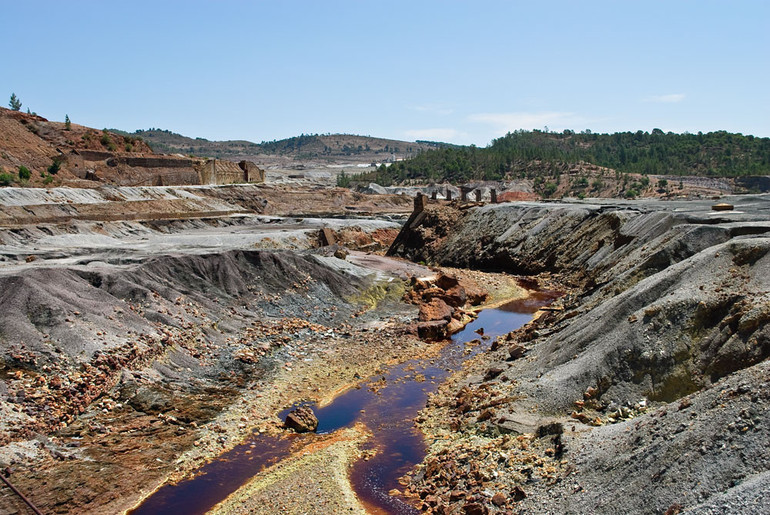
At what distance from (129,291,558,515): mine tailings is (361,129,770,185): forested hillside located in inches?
3474

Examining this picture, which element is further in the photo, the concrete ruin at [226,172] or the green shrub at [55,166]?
the concrete ruin at [226,172]

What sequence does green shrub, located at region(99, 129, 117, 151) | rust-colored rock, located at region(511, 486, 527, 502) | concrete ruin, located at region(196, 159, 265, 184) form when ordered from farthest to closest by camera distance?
green shrub, located at region(99, 129, 117, 151) → concrete ruin, located at region(196, 159, 265, 184) → rust-colored rock, located at region(511, 486, 527, 502)

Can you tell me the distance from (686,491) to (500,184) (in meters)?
92.4

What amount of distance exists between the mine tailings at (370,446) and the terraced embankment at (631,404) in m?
0.66

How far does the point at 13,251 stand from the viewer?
100 feet

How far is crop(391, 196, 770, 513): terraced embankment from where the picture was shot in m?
8.82

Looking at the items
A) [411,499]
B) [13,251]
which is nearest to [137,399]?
[411,499]

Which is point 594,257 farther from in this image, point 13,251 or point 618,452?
point 13,251

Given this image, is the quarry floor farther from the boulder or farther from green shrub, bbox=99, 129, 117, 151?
green shrub, bbox=99, 129, 117, 151

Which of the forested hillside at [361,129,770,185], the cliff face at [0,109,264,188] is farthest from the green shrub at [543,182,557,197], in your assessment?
the cliff face at [0,109,264,188]

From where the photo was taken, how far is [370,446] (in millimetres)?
14320

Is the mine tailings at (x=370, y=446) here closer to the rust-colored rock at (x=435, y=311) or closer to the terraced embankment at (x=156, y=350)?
the terraced embankment at (x=156, y=350)

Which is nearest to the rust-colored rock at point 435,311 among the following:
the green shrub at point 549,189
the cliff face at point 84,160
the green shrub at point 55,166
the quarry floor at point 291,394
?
the quarry floor at point 291,394

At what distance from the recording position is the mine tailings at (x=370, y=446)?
1202 centimetres
